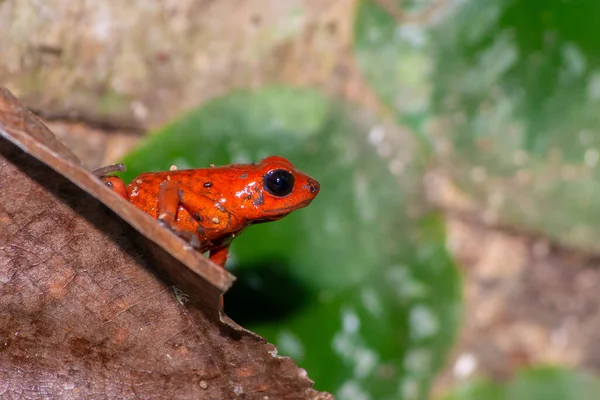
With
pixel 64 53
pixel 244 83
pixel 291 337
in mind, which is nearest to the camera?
pixel 64 53

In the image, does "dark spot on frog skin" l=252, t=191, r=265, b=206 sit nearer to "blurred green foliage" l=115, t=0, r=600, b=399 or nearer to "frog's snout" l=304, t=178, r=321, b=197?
"frog's snout" l=304, t=178, r=321, b=197

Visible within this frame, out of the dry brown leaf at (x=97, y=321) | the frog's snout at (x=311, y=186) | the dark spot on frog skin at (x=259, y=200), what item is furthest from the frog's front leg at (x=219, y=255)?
the dry brown leaf at (x=97, y=321)

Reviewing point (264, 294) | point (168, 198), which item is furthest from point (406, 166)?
point (168, 198)

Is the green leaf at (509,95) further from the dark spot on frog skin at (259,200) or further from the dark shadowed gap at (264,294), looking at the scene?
the dark spot on frog skin at (259,200)

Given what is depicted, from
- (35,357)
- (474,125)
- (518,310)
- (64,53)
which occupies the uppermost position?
(474,125)


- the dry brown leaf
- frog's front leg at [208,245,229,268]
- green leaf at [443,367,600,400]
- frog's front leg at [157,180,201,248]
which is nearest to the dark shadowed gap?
frog's front leg at [208,245,229,268]

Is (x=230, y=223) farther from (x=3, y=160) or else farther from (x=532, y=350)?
(x=532, y=350)

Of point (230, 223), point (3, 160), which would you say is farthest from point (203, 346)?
point (230, 223)

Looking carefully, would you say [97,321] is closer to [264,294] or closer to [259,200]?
[259,200]
